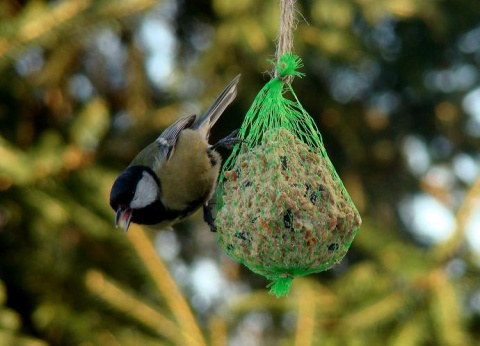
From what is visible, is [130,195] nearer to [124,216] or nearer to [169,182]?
[124,216]

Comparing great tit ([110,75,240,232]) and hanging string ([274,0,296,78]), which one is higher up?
hanging string ([274,0,296,78])

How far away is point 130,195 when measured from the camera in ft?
11.6

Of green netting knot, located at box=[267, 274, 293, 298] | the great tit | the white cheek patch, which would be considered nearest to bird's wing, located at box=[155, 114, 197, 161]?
the great tit

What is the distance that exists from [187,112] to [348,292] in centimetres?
145

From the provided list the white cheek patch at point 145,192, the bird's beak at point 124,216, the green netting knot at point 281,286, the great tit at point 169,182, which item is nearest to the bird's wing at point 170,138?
the great tit at point 169,182

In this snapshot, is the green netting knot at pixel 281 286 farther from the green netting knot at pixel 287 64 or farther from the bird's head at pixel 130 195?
the green netting knot at pixel 287 64

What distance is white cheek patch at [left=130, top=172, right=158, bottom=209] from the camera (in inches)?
139

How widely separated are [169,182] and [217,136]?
78.6 inches

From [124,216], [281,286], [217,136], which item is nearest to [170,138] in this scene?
[124,216]

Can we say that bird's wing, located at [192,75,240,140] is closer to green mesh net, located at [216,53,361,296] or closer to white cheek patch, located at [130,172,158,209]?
white cheek patch, located at [130,172,158,209]

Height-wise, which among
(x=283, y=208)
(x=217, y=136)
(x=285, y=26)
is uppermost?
(x=285, y=26)

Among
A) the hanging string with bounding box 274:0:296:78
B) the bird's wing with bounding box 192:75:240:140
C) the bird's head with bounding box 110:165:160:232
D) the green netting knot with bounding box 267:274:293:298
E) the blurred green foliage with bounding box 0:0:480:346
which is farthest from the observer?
the blurred green foliage with bounding box 0:0:480:346

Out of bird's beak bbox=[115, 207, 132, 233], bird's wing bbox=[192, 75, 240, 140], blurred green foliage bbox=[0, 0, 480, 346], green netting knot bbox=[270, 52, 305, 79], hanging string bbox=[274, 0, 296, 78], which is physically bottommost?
blurred green foliage bbox=[0, 0, 480, 346]

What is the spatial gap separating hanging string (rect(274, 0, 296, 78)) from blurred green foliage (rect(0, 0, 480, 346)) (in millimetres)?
1363
